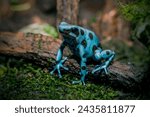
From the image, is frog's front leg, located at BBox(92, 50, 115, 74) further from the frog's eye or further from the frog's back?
the frog's eye

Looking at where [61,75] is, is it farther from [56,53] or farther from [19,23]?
[19,23]

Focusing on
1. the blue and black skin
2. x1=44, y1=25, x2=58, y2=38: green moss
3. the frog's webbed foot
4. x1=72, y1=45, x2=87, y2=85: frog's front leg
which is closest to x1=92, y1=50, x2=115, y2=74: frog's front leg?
the blue and black skin

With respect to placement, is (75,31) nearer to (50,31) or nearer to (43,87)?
(43,87)

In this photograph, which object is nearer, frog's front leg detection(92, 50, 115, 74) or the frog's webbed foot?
frog's front leg detection(92, 50, 115, 74)

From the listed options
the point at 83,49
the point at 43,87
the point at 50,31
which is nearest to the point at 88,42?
the point at 83,49

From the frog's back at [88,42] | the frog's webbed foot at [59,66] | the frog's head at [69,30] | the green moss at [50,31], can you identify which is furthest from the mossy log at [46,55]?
the green moss at [50,31]

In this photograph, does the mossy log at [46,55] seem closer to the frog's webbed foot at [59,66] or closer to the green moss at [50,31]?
the frog's webbed foot at [59,66]

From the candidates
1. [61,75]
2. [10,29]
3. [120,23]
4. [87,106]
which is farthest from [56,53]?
[10,29]
